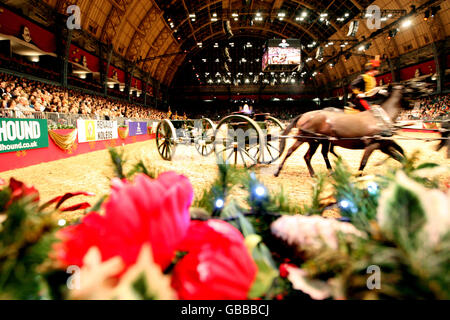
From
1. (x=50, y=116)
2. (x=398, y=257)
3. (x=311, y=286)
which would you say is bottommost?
(x=311, y=286)

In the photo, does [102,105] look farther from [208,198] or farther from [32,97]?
[208,198]

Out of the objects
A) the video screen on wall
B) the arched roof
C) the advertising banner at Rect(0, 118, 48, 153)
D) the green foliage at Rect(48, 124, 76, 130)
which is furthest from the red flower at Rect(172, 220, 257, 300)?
the video screen on wall

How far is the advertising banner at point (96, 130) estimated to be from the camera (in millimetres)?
8445

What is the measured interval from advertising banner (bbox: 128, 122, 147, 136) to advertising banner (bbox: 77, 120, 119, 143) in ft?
6.39

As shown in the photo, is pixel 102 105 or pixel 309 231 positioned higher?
pixel 102 105

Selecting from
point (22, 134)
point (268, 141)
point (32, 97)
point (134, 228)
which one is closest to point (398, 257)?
point (134, 228)

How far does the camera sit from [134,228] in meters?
0.32

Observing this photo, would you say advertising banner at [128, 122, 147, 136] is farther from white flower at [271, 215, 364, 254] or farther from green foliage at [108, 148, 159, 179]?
white flower at [271, 215, 364, 254]

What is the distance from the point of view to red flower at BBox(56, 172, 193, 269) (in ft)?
1.03

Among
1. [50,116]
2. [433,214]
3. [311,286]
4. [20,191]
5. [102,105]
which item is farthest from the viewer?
[102,105]

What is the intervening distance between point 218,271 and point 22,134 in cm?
765
